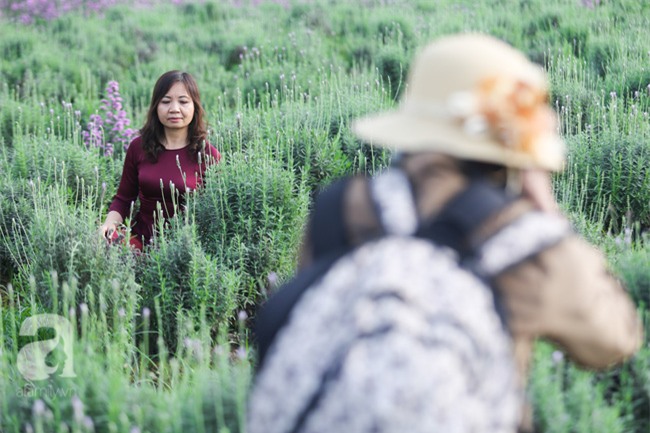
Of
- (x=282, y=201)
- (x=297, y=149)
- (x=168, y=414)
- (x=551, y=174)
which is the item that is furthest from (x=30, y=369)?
(x=551, y=174)

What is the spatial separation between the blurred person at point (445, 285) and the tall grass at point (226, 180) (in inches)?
23.0

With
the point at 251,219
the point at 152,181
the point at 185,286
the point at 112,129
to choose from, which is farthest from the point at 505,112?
the point at 112,129

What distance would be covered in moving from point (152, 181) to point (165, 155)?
0.21m

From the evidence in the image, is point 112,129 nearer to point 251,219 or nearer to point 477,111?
point 251,219

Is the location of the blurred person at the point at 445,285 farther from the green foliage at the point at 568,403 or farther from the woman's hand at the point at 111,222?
the woman's hand at the point at 111,222

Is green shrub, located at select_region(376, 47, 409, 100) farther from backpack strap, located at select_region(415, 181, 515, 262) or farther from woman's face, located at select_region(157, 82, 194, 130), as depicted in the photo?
backpack strap, located at select_region(415, 181, 515, 262)

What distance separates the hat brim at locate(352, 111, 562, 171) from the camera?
5.91 feet

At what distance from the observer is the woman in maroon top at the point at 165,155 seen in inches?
187

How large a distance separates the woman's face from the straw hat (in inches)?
122

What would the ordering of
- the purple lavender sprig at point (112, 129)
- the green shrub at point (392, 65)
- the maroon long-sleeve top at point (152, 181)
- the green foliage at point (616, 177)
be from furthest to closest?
1. the green shrub at point (392, 65)
2. the purple lavender sprig at point (112, 129)
3. the maroon long-sleeve top at point (152, 181)
4. the green foliage at point (616, 177)

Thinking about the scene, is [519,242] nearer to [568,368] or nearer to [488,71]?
[488,71]

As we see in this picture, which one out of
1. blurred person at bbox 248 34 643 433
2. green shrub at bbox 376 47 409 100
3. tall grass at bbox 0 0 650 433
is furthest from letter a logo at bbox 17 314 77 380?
green shrub at bbox 376 47 409 100

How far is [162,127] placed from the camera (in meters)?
4.96

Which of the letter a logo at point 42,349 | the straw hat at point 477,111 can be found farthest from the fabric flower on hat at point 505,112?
the letter a logo at point 42,349
